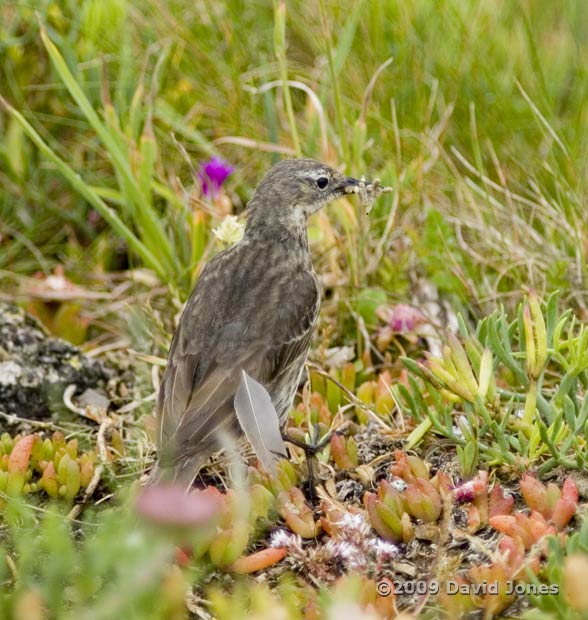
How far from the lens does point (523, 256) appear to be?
5.77 meters

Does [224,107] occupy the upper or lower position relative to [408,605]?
upper

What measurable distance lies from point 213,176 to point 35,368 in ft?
5.04

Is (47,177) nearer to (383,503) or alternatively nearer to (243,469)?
(243,469)

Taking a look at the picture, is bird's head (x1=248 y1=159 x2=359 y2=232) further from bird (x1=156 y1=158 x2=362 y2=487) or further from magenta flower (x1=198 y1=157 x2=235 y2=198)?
magenta flower (x1=198 y1=157 x2=235 y2=198)

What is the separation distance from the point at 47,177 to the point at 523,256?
10.1 feet

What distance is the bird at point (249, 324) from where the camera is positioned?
4586 mm

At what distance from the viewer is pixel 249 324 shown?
16.3ft

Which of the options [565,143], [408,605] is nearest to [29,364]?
[408,605]

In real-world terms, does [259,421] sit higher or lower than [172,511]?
lower

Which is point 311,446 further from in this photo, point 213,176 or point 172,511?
point 213,176

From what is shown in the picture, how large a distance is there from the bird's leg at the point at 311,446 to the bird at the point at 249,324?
19cm

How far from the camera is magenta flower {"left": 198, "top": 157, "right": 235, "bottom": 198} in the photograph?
6.28 m

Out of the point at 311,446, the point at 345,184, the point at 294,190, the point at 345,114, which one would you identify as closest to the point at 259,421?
the point at 311,446

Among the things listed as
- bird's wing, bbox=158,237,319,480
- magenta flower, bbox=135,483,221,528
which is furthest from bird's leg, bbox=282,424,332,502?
magenta flower, bbox=135,483,221,528
